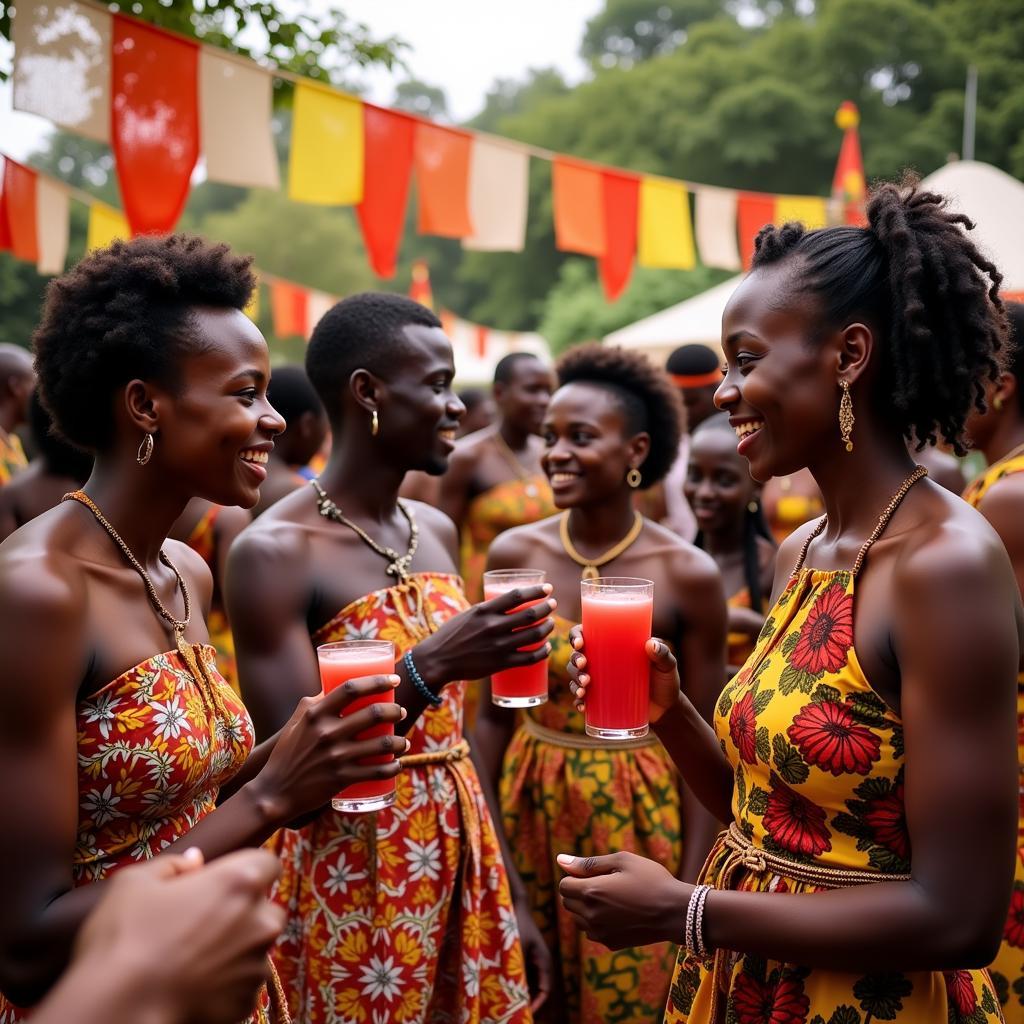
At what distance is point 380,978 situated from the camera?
2734 millimetres

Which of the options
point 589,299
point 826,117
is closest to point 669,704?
point 589,299

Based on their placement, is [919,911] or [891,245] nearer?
[919,911]

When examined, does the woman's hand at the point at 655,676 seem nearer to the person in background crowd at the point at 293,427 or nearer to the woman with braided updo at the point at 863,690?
the woman with braided updo at the point at 863,690

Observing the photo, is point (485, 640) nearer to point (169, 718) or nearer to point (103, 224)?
point (169, 718)

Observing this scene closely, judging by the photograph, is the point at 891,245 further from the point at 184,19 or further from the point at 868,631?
the point at 184,19

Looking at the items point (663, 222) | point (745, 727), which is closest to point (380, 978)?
point (745, 727)

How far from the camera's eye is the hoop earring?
2.19 meters

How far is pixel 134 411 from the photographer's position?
86.4 inches

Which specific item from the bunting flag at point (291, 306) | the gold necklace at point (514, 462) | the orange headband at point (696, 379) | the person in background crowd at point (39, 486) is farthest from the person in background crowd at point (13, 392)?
the bunting flag at point (291, 306)

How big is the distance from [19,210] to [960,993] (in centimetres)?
926

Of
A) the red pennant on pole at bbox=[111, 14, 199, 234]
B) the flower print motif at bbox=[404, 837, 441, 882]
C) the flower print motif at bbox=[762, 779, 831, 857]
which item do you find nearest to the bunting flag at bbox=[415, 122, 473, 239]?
the red pennant on pole at bbox=[111, 14, 199, 234]

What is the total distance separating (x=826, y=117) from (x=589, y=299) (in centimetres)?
1184

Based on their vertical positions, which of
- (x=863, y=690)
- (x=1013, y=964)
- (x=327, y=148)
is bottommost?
(x=1013, y=964)

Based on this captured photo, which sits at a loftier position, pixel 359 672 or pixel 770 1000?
pixel 359 672
